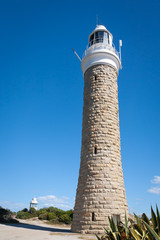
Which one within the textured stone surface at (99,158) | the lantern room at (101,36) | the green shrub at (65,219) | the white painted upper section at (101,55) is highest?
the lantern room at (101,36)

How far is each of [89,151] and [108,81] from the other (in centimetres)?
469

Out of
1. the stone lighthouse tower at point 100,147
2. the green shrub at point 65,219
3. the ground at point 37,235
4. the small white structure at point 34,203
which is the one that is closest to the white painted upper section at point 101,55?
the stone lighthouse tower at point 100,147

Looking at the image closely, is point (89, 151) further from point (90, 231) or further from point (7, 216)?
point (7, 216)

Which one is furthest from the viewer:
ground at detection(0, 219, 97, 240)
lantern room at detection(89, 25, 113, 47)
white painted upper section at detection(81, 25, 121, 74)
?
lantern room at detection(89, 25, 113, 47)

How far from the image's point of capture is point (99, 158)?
11.0 m

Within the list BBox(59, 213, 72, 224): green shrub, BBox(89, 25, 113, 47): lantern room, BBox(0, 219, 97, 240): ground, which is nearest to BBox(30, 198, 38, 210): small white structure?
BBox(59, 213, 72, 224): green shrub

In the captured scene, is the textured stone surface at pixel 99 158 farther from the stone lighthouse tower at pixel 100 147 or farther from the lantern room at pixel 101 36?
the lantern room at pixel 101 36

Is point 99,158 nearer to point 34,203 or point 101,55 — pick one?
point 101,55

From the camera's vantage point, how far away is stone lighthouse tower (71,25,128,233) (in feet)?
32.8

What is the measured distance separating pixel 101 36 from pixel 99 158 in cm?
900

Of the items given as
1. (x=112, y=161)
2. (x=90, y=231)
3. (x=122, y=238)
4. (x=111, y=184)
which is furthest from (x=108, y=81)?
(x=122, y=238)

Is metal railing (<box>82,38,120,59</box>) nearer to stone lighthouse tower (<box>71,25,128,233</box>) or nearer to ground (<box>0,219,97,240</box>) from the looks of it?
stone lighthouse tower (<box>71,25,128,233</box>)

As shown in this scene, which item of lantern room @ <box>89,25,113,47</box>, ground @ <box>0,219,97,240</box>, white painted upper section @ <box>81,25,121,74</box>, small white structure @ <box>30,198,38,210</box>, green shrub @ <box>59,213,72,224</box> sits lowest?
green shrub @ <box>59,213,72,224</box>

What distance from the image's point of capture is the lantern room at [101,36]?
14789 mm
